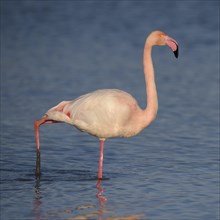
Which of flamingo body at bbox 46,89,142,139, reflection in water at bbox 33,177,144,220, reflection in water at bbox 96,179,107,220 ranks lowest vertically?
reflection in water at bbox 33,177,144,220

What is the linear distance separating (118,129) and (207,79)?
5846 mm

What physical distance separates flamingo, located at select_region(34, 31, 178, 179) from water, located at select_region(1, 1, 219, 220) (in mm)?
603

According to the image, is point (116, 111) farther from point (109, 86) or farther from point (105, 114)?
point (109, 86)

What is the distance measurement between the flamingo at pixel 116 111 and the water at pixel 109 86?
1.98 ft

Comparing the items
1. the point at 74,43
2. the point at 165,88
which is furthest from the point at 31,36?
the point at 165,88

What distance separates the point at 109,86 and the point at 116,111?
5052mm

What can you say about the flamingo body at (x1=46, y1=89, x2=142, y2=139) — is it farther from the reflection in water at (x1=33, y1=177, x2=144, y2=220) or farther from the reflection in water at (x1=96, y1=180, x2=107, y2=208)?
the reflection in water at (x1=33, y1=177, x2=144, y2=220)

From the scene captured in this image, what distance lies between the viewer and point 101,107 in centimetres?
927

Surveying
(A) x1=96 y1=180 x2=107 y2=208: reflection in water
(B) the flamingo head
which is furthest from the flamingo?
(A) x1=96 y1=180 x2=107 y2=208: reflection in water

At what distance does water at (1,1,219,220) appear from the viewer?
27.7 feet

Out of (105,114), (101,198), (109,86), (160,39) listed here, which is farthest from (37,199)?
(109,86)

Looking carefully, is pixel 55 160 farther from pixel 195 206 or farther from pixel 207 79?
pixel 207 79

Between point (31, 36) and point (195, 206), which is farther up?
point (31, 36)

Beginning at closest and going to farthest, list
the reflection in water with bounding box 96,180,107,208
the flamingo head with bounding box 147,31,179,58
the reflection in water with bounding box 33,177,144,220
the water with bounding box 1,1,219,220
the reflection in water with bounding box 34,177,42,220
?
1. the reflection in water with bounding box 33,177,144,220
2. the reflection in water with bounding box 34,177,42,220
3. the reflection in water with bounding box 96,180,107,208
4. the water with bounding box 1,1,219,220
5. the flamingo head with bounding box 147,31,179,58
